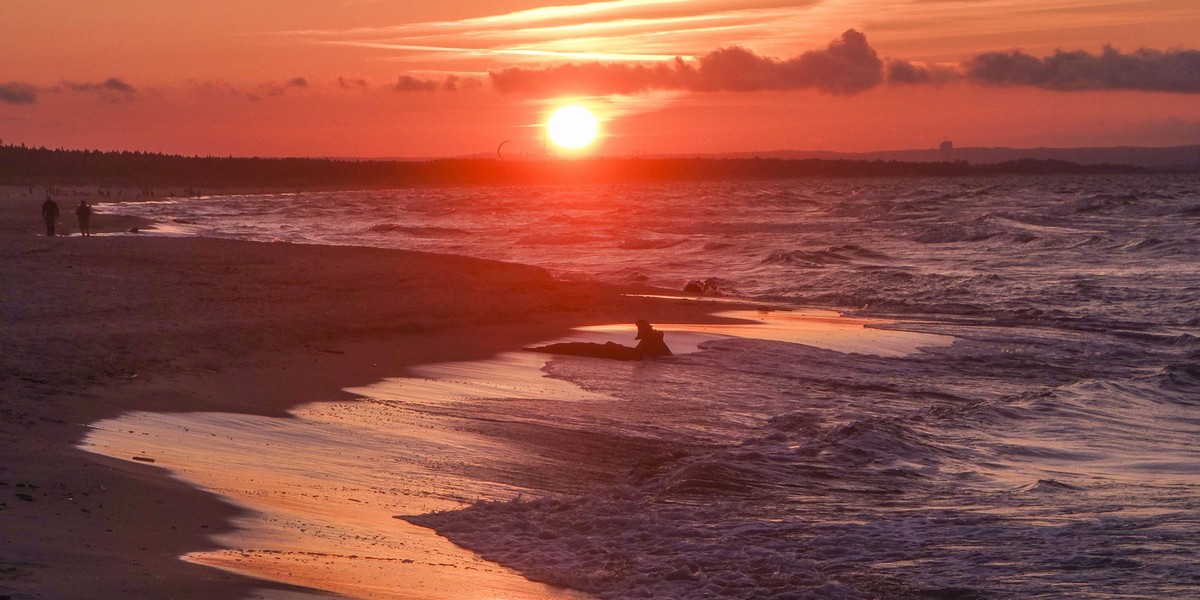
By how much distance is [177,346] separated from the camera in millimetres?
12430

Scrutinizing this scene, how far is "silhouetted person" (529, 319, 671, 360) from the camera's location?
1493 centimetres

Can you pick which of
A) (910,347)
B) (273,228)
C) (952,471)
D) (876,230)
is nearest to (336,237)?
(273,228)

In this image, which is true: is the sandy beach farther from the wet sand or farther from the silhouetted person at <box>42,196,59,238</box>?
the silhouetted person at <box>42,196,59,238</box>

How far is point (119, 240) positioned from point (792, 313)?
18913mm

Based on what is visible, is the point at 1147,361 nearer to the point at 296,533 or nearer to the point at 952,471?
the point at 952,471

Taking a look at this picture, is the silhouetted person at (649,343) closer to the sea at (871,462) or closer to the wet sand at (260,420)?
the sea at (871,462)

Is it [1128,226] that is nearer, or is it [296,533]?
[296,533]

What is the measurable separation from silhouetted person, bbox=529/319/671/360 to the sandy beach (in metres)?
0.93

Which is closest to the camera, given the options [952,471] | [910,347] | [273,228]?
A: [952,471]

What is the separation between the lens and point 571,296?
2206 centimetres

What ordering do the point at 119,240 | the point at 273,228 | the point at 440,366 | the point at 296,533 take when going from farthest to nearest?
the point at 273,228, the point at 119,240, the point at 440,366, the point at 296,533

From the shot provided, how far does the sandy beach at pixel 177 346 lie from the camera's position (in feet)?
18.3

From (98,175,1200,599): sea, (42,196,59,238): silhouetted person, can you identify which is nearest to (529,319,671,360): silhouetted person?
(98,175,1200,599): sea

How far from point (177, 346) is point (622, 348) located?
577 cm
